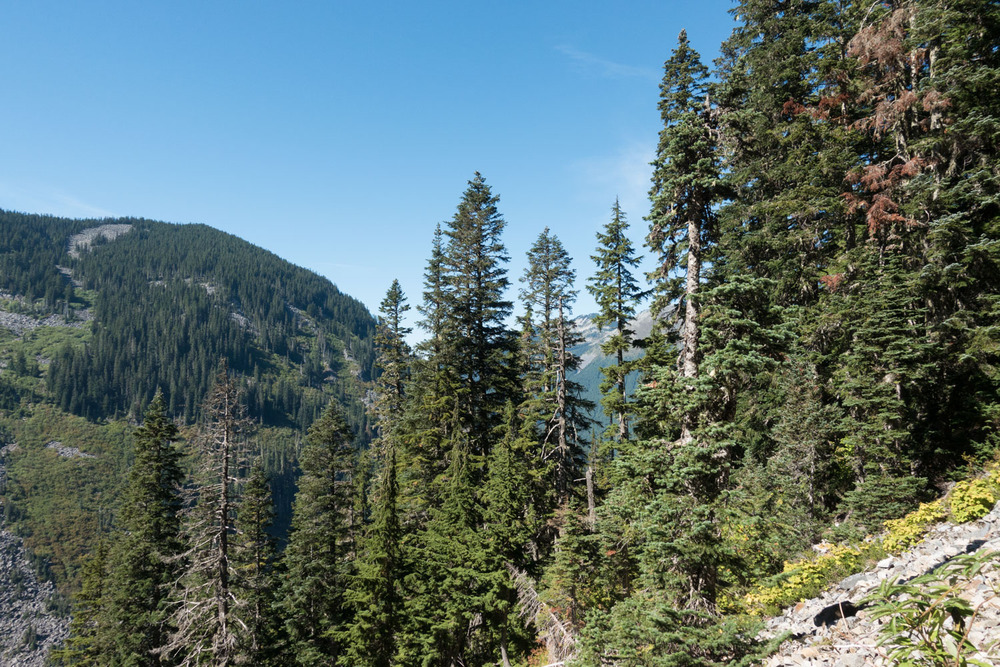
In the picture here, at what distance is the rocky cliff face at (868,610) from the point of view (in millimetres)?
6012

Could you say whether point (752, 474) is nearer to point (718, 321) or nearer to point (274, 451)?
point (718, 321)

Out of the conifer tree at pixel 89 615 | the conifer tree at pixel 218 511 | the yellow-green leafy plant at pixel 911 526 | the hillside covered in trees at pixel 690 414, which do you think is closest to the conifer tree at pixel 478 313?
the hillside covered in trees at pixel 690 414

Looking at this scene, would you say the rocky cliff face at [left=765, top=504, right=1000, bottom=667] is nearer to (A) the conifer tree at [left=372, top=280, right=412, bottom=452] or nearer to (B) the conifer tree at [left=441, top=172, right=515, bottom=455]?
(B) the conifer tree at [left=441, top=172, right=515, bottom=455]

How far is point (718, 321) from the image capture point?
33.7 ft

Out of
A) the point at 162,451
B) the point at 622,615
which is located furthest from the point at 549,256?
the point at 162,451

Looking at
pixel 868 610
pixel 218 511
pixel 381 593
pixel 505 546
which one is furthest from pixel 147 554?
pixel 868 610

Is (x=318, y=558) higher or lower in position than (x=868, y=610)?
lower

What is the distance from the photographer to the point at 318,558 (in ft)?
94.4

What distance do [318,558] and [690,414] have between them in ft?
87.6

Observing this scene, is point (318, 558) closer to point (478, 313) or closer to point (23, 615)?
point (478, 313)

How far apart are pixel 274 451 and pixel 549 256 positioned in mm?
194236

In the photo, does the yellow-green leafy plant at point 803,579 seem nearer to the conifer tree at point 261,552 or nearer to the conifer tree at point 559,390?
the conifer tree at point 559,390

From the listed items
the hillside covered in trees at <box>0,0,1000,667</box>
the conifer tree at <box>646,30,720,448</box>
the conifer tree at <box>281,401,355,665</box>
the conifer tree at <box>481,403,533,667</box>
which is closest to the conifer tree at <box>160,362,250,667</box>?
the hillside covered in trees at <box>0,0,1000,667</box>

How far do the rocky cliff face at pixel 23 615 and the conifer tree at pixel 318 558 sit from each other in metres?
120
